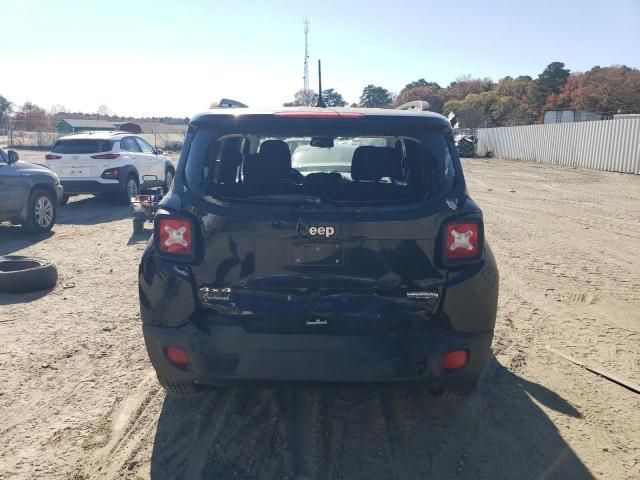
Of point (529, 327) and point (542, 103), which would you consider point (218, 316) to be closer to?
point (529, 327)

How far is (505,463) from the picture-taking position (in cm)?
320

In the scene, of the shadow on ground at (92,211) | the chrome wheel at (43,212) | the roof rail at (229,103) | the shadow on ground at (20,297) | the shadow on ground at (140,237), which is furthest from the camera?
the shadow on ground at (92,211)

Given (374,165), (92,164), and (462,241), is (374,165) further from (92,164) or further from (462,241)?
(92,164)

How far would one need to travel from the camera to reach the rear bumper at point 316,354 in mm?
3008

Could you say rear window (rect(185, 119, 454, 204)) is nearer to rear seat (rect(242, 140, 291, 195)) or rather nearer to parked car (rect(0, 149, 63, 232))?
rear seat (rect(242, 140, 291, 195))

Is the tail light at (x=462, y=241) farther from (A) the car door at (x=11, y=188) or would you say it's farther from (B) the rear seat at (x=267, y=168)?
(A) the car door at (x=11, y=188)

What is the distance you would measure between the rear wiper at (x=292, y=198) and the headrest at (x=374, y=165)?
0.57m

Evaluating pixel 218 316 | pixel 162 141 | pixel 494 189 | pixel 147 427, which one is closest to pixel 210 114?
pixel 218 316

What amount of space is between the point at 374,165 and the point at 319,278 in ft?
3.02

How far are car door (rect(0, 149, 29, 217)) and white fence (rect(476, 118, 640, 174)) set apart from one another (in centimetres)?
2265

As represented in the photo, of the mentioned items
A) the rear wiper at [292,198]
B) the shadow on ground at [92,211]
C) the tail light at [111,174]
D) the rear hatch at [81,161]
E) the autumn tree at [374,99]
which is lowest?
the shadow on ground at [92,211]

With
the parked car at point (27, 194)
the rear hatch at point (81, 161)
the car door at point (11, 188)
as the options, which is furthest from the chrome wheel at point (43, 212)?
the rear hatch at point (81, 161)

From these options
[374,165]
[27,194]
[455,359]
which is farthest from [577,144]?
[455,359]

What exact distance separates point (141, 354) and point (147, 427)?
123 centimetres
